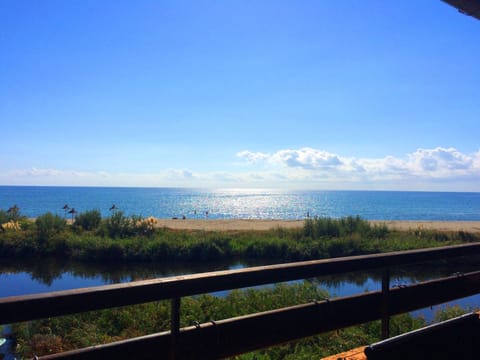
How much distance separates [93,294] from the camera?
5.05 feet

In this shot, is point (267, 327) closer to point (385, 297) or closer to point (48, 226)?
point (385, 297)

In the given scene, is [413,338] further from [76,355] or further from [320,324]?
[76,355]

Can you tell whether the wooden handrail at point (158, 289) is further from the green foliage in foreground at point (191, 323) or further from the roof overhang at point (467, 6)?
the green foliage in foreground at point (191, 323)

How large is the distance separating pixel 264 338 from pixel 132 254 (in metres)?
16.3

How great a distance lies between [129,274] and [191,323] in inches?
338

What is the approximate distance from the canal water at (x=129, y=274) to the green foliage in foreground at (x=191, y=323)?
236 cm

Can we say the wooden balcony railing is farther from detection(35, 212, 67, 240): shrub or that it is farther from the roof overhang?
detection(35, 212, 67, 240): shrub

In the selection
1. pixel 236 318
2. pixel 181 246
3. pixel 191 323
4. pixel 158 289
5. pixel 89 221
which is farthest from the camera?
pixel 89 221

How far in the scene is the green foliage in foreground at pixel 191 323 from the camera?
605 cm

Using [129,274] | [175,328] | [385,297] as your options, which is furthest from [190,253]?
[175,328]

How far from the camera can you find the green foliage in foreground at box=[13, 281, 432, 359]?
238 inches

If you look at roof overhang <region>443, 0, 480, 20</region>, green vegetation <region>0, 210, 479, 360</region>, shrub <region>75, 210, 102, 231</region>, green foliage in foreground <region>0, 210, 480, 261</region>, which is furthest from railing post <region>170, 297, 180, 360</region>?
shrub <region>75, 210, 102, 231</region>

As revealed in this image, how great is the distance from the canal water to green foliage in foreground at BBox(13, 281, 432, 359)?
2.36 meters

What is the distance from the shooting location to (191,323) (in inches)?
274
